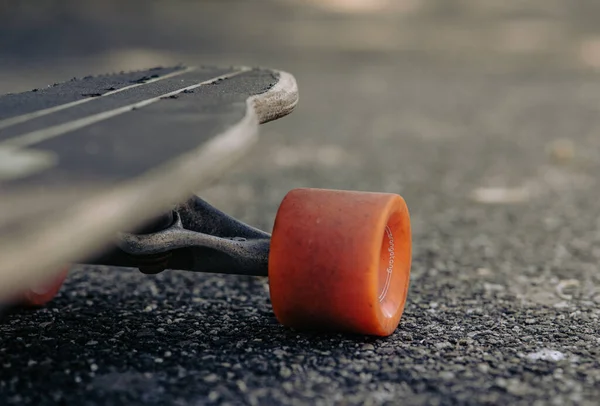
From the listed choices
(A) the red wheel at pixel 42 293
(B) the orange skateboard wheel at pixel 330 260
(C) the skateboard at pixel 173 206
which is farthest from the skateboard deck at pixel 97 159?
(A) the red wheel at pixel 42 293

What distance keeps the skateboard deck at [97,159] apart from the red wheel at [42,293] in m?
0.65

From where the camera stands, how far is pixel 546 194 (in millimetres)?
4488

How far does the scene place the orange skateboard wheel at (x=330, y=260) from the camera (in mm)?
2029

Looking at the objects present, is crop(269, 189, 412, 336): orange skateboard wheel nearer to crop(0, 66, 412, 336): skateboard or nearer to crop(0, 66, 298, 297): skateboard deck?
crop(0, 66, 412, 336): skateboard

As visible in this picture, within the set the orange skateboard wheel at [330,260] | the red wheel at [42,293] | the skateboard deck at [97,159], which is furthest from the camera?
the red wheel at [42,293]

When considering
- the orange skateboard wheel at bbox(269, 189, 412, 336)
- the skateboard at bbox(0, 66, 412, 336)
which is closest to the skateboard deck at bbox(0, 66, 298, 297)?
the skateboard at bbox(0, 66, 412, 336)

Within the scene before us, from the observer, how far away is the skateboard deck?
52.2 inches

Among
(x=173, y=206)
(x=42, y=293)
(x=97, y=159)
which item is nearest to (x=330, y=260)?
(x=173, y=206)

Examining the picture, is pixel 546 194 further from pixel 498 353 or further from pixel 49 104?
pixel 49 104

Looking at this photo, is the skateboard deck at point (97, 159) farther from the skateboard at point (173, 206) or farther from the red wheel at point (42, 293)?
the red wheel at point (42, 293)

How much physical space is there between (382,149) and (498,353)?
12.6ft

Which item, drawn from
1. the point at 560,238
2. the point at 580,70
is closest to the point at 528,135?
the point at 560,238

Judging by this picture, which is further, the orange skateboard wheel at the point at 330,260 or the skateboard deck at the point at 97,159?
the orange skateboard wheel at the point at 330,260

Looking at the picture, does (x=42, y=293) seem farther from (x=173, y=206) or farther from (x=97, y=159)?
(x=97, y=159)
